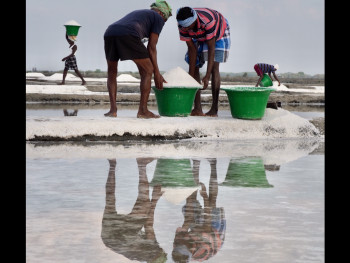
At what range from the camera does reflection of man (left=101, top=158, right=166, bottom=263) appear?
386 cm

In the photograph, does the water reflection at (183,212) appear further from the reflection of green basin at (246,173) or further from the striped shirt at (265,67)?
the striped shirt at (265,67)

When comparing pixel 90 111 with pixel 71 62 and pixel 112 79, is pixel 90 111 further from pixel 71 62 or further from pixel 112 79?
pixel 71 62

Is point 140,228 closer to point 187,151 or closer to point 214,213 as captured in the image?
point 214,213

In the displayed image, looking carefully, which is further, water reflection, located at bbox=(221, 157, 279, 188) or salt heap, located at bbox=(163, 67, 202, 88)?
salt heap, located at bbox=(163, 67, 202, 88)

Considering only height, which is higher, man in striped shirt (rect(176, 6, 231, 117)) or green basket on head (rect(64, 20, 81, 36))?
green basket on head (rect(64, 20, 81, 36))

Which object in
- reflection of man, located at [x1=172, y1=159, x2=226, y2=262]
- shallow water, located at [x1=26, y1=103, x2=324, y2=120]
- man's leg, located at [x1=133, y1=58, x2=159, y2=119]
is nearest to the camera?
reflection of man, located at [x1=172, y1=159, x2=226, y2=262]

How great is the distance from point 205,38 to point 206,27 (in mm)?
177

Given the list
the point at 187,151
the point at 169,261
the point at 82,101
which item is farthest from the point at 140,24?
the point at 82,101

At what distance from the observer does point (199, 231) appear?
434 centimetres

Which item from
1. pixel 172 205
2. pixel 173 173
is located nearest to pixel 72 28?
pixel 173 173

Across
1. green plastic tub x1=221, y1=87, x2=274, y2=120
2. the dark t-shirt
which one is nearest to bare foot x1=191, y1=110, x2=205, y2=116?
green plastic tub x1=221, y1=87, x2=274, y2=120

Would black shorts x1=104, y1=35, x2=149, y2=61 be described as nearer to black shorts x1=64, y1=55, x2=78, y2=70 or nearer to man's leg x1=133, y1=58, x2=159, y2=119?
man's leg x1=133, y1=58, x2=159, y2=119

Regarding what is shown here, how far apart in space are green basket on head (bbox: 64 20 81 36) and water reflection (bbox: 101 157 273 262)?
14010mm
